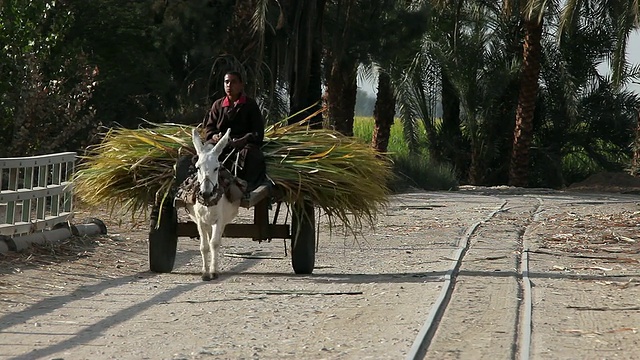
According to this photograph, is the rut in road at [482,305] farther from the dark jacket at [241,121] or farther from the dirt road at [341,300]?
the dark jacket at [241,121]

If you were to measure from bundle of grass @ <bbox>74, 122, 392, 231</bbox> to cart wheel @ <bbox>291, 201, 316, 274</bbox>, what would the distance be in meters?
0.16

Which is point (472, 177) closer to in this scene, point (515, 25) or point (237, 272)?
point (515, 25)

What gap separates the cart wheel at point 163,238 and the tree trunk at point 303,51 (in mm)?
14359

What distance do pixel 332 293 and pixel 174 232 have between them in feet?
7.81

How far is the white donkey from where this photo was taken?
Result: 12047mm

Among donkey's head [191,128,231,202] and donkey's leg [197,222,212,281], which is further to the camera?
donkey's leg [197,222,212,281]

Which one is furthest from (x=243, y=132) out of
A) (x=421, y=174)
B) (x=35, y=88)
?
(x=421, y=174)

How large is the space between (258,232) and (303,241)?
49 centimetres

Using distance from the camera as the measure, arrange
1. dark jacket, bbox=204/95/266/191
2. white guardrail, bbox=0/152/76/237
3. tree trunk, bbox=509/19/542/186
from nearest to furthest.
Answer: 1. dark jacket, bbox=204/95/266/191
2. white guardrail, bbox=0/152/76/237
3. tree trunk, bbox=509/19/542/186

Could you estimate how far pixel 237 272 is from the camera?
537 inches

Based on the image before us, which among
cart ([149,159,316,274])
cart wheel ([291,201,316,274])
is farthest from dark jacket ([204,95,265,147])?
cart wheel ([291,201,316,274])

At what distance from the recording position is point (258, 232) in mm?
13062

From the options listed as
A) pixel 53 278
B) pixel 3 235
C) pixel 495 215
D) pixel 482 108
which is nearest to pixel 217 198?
pixel 53 278

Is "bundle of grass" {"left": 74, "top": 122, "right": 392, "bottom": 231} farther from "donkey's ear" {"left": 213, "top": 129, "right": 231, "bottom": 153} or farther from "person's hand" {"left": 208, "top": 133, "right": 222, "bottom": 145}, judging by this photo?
"donkey's ear" {"left": 213, "top": 129, "right": 231, "bottom": 153}
